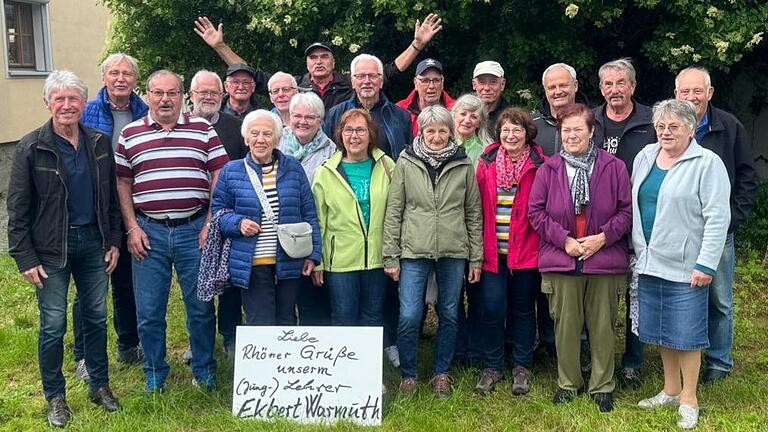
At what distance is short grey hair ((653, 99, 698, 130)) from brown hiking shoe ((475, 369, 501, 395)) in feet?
6.06

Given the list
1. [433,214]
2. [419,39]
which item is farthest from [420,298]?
[419,39]

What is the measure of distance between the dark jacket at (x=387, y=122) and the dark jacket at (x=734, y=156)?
1929 mm

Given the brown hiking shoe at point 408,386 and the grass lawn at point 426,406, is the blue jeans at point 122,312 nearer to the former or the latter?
the grass lawn at point 426,406

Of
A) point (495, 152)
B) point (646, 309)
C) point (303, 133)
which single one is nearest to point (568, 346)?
point (646, 309)

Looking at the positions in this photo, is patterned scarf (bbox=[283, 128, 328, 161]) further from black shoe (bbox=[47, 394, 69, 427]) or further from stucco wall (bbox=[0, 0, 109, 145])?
stucco wall (bbox=[0, 0, 109, 145])

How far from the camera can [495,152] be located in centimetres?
434

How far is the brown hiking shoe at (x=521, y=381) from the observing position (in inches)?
174

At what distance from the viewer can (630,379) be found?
14.9 ft

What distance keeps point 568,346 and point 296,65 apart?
16.1 feet

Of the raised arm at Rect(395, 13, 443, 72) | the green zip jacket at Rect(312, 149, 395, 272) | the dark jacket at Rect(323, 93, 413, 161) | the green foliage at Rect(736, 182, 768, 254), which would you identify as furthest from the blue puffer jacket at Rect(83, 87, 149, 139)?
the green foliage at Rect(736, 182, 768, 254)

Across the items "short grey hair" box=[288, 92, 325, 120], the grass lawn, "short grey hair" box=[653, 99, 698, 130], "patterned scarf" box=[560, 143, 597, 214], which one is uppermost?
"short grey hair" box=[288, 92, 325, 120]

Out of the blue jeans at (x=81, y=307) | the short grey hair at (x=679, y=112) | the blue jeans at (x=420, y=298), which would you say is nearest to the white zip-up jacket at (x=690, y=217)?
the short grey hair at (x=679, y=112)

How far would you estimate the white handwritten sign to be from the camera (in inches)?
157

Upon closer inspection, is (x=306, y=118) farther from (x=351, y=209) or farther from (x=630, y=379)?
(x=630, y=379)
